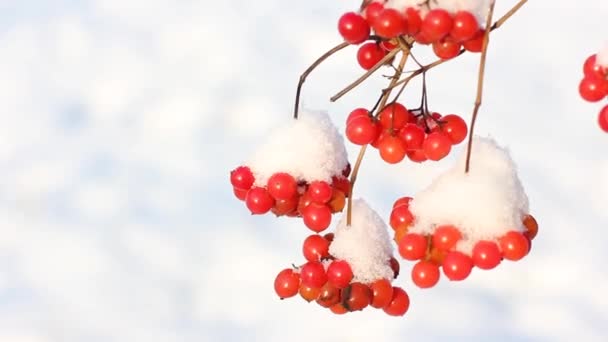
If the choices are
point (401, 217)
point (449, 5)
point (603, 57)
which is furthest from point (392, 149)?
point (603, 57)

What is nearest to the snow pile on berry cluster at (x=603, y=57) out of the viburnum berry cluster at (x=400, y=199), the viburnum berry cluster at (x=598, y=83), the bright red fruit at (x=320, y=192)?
the viburnum berry cluster at (x=598, y=83)

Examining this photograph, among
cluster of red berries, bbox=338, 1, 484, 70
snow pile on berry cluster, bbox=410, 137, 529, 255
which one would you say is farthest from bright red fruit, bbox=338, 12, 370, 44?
snow pile on berry cluster, bbox=410, 137, 529, 255

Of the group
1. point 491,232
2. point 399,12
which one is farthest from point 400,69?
point 491,232

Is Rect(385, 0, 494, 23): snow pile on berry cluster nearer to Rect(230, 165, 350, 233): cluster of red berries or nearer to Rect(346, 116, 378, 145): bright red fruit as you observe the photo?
Rect(346, 116, 378, 145): bright red fruit

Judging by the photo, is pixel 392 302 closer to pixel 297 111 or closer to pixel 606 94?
A: pixel 297 111

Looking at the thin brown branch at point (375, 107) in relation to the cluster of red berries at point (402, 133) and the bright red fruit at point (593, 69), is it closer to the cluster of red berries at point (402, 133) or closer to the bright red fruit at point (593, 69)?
the cluster of red berries at point (402, 133)
